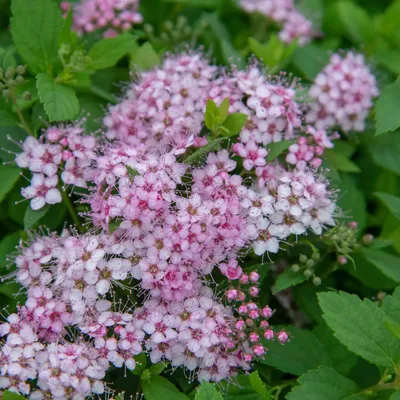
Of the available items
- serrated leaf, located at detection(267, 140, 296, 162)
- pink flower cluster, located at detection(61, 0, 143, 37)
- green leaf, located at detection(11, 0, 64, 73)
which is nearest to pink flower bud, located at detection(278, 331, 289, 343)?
serrated leaf, located at detection(267, 140, 296, 162)

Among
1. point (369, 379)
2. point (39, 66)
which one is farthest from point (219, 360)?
point (39, 66)

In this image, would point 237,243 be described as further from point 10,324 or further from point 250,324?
point 10,324

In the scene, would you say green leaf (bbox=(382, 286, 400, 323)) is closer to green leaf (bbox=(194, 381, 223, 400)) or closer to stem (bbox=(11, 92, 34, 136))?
green leaf (bbox=(194, 381, 223, 400))

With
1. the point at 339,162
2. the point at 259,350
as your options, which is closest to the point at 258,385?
the point at 259,350

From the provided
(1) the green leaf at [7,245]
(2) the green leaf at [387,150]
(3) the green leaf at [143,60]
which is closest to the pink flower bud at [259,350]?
(1) the green leaf at [7,245]

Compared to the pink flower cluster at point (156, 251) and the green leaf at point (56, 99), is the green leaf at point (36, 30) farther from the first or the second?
the pink flower cluster at point (156, 251)

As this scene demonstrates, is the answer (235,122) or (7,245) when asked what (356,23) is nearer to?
(235,122)

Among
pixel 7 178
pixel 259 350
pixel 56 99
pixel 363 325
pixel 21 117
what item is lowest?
pixel 259 350
